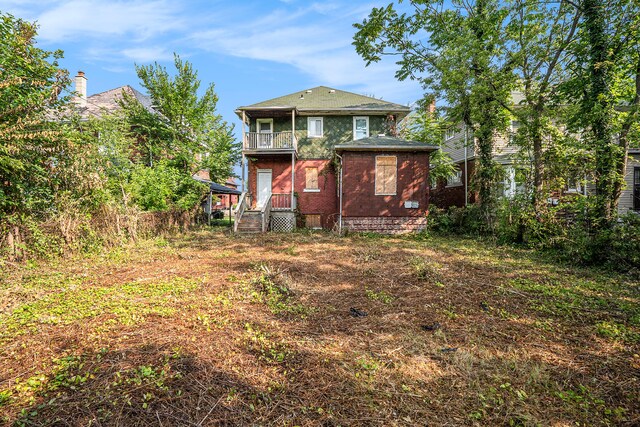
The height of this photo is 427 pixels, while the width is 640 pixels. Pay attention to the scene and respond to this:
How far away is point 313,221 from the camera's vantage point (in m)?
17.7

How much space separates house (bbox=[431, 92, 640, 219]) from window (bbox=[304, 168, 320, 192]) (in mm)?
7807

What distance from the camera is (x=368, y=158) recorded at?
14.7 metres

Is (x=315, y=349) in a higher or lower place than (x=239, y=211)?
lower

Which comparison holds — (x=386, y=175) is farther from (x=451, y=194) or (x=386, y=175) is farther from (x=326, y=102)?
(x=451, y=194)

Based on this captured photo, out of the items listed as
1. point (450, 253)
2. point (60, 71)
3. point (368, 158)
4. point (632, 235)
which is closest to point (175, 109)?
point (60, 71)

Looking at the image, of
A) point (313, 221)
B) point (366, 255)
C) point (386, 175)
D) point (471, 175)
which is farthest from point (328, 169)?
point (366, 255)

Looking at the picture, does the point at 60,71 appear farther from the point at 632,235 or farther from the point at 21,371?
the point at 632,235

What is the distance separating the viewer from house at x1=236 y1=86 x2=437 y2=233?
14.6 m

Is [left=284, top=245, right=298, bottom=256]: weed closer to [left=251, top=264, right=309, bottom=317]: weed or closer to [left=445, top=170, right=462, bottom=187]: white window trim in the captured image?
[left=251, top=264, right=309, bottom=317]: weed

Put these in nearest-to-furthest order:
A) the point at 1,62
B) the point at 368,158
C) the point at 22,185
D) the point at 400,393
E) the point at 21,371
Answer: the point at 400,393, the point at 21,371, the point at 1,62, the point at 22,185, the point at 368,158

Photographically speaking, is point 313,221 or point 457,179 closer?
point 313,221

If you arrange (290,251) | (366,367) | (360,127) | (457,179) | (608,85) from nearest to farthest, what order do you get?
(366,367) → (608,85) → (290,251) → (360,127) → (457,179)

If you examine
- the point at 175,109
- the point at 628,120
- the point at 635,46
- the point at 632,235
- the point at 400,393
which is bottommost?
the point at 400,393

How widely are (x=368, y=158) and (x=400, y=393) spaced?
1302 centimetres
